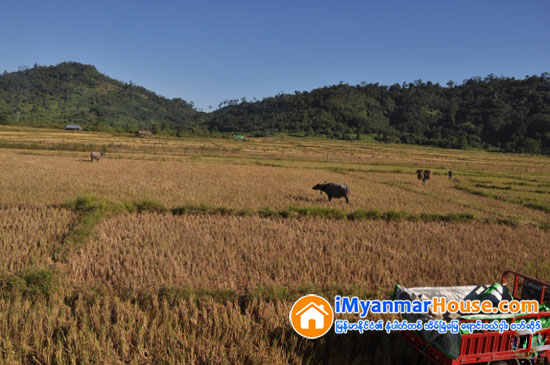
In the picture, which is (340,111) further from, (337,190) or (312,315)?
(312,315)

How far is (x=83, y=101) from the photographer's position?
138m

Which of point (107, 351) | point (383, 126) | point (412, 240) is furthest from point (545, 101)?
point (107, 351)

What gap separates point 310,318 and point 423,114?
125832 mm

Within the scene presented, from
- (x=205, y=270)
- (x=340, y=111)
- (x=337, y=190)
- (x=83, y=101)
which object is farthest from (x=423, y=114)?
(x=83, y=101)

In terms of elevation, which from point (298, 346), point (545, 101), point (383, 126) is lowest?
point (298, 346)

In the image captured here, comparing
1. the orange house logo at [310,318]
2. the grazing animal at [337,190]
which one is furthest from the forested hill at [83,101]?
the orange house logo at [310,318]

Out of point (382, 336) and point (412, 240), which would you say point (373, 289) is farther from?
point (412, 240)

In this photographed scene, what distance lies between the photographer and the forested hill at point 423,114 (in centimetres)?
8556

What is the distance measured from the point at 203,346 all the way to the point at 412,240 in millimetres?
5892

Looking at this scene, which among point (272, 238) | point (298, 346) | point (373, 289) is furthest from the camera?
point (272, 238)

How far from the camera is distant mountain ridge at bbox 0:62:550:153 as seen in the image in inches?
3420

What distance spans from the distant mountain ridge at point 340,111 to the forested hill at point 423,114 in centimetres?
28

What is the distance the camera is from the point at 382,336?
359 cm

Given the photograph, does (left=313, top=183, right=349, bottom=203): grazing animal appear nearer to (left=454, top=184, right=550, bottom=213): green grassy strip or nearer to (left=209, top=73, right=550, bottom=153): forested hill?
(left=454, top=184, right=550, bottom=213): green grassy strip
